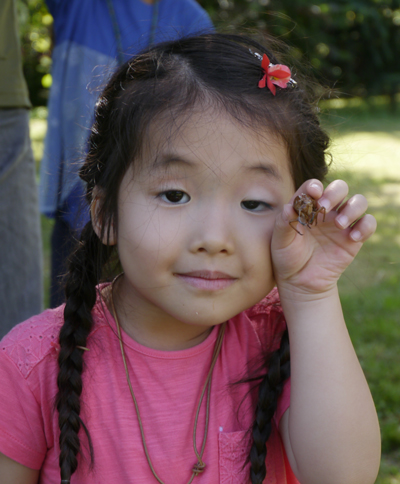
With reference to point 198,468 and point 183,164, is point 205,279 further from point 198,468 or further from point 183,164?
point 198,468

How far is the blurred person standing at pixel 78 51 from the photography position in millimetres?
2736

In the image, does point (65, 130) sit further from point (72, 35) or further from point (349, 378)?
point (349, 378)

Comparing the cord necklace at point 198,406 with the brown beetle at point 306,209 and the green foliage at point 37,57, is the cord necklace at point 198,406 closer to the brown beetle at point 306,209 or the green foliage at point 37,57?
the brown beetle at point 306,209

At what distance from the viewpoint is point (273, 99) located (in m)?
1.57

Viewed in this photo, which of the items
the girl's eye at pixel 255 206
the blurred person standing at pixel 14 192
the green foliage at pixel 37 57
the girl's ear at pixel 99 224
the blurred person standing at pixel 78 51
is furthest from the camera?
the green foliage at pixel 37 57

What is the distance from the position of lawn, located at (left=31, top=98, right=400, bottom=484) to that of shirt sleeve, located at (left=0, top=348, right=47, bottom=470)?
1208mm

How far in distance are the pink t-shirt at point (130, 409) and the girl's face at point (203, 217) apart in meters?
0.24

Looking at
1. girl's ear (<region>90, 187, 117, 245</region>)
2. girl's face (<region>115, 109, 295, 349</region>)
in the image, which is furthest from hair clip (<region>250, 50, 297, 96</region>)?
girl's ear (<region>90, 187, 117, 245</region>)

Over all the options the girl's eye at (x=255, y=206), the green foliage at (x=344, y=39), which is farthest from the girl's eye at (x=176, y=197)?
the green foliage at (x=344, y=39)

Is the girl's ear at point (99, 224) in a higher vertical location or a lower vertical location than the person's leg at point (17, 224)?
higher

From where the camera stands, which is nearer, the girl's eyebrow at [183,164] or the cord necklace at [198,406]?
the girl's eyebrow at [183,164]

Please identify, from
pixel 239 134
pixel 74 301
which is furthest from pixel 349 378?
pixel 74 301

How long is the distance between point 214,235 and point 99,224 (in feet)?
1.33

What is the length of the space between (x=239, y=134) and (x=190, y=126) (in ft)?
0.42
